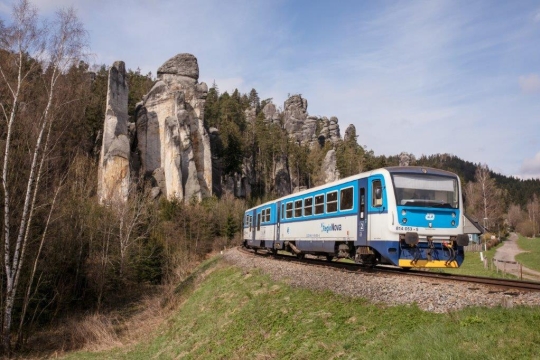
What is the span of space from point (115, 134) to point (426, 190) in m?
45.3

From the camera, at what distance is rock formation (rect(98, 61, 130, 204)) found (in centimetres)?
4859

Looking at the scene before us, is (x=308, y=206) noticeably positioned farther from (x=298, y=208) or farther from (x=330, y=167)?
(x=330, y=167)

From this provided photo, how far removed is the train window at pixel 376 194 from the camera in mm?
12430

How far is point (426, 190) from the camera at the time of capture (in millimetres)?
12406

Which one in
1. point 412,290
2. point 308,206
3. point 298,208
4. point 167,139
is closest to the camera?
point 412,290

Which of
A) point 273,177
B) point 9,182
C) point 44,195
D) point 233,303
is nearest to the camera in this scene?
point 233,303

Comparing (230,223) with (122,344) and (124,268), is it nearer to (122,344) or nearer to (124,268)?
(124,268)

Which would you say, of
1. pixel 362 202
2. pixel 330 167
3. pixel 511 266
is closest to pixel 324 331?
pixel 362 202

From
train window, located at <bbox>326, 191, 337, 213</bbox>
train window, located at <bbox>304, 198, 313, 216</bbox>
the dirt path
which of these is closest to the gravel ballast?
train window, located at <bbox>326, 191, 337, 213</bbox>

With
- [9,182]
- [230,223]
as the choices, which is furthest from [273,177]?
[9,182]

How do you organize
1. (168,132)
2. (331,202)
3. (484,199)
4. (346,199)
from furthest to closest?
1. (168,132)
2. (484,199)
3. (331,202)
4. (346,199)

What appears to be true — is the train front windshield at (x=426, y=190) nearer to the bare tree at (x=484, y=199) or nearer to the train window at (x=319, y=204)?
the train window at (x=319, y=204)

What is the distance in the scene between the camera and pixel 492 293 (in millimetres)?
8383

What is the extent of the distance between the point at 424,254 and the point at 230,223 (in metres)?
39.3
